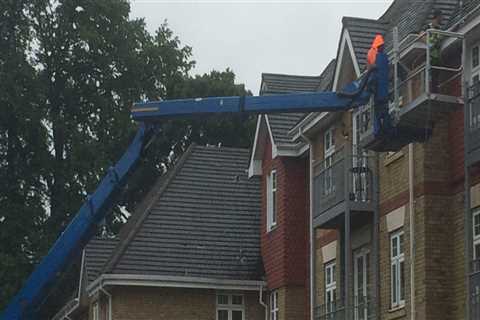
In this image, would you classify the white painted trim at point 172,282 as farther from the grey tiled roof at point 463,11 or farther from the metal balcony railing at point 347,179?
the grey tiled roof at point 463,11

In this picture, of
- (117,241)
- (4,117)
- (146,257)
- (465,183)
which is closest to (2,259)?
(4,117)

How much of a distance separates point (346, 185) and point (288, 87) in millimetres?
10365

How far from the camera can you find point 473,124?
26.2 metres

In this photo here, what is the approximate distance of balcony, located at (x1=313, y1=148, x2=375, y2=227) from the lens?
31.4 metres

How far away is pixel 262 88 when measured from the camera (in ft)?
135

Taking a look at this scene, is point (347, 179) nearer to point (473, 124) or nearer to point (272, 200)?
point (473, 124)

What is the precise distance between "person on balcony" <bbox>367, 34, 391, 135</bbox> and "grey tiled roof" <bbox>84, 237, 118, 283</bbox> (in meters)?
16.7

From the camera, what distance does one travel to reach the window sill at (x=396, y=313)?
29.6 meters

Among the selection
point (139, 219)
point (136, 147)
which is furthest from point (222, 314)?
point (136, 147)

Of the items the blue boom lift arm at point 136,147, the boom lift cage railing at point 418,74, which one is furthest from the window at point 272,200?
the boom lift cage railing at point 418,74

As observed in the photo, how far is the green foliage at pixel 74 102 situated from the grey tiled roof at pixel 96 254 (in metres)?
12.9

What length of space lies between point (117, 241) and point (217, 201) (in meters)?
3.76

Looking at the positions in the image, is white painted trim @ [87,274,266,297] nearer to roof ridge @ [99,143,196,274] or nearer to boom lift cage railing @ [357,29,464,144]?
roof ridge @ [99,143,196,274]

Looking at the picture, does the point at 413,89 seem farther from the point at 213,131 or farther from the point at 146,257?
the point at 213,131
